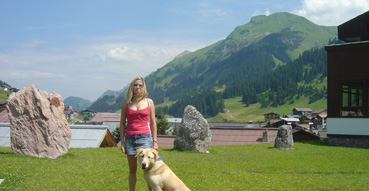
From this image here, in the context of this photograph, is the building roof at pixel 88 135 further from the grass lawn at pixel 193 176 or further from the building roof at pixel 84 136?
the grass lawn at pixel 193 176

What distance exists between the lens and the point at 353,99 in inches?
1164

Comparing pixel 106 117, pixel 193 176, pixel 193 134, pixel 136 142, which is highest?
pixel 136 142

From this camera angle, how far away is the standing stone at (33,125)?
654 inches

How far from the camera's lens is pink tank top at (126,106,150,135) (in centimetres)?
838

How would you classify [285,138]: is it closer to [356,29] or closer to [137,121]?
[356,29]

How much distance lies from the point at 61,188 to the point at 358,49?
2538cm

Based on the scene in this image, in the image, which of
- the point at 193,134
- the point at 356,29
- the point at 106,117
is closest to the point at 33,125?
the point at 193,134

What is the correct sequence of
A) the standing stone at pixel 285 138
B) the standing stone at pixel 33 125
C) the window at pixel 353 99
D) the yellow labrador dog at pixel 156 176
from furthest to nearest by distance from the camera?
the window at pixel 353 99, the standing stone at pixel 285 138, the standing stone at pixel 33 125, the yellow labrador dog at pixel 156 176

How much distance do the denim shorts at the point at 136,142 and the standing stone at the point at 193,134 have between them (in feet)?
48.0

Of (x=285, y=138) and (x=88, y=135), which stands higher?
(x=88, y=135)

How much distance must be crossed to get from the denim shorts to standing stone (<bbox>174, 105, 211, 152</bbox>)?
14.6 m

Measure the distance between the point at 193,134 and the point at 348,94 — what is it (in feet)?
48.2

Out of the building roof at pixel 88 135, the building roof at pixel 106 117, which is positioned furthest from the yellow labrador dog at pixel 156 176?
the building roof at pixel 106 117

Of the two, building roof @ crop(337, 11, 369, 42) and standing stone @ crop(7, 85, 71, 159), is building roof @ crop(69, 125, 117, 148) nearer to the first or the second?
standing stone @ crop(7, 85, 71, 159)
